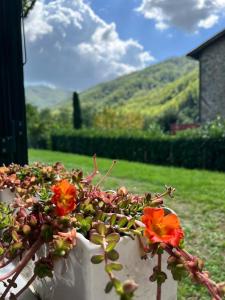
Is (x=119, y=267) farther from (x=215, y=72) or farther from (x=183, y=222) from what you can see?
(x=215, y=72)

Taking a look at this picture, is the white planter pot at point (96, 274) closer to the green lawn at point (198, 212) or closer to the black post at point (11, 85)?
the green lawn at point (198, 212)

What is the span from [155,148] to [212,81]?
6393 mm

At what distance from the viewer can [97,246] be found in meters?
0.55

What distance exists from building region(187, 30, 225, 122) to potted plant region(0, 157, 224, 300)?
16.9m

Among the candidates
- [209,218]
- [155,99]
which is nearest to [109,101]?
[155,99]

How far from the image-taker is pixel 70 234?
0.58 m

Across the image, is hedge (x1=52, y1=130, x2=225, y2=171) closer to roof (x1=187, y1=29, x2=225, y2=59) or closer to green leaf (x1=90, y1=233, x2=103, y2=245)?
roof (x1=187, y1=29, x2=225, y2=59)

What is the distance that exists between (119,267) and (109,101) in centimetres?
8259

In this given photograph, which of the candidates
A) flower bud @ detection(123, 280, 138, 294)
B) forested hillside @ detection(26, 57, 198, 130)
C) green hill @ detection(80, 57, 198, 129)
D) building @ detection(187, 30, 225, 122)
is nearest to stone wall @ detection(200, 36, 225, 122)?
building @ detection(187, 30, 225, 122)

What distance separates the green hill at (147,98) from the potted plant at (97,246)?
3715 centimetres

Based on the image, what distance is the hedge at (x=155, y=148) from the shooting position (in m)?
9.92

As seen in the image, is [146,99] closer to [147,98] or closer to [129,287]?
[147,98]

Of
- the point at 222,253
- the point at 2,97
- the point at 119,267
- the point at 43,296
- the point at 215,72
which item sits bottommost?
the point at 222,253

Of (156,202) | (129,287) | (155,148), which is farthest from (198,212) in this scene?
(155,148)
